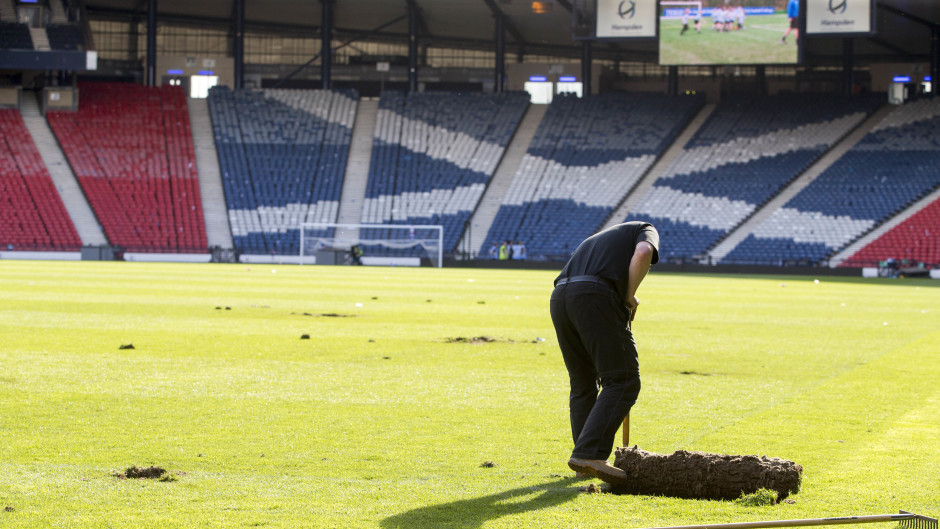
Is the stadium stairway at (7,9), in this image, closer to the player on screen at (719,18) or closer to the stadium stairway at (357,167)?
the stadium stairway at (357,167)

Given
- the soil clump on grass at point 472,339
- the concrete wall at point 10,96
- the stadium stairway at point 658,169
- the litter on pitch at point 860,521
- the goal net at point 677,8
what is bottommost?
the soil clump on grass at point 472,339

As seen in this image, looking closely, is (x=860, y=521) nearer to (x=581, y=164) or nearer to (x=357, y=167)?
(x=581, y=164)

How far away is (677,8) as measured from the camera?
54.2 m

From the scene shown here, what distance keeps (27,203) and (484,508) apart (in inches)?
2301

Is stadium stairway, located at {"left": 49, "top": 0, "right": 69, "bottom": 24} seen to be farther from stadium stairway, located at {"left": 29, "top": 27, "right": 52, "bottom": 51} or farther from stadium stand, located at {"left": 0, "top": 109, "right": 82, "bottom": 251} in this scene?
stadium stand, located at {"left": 0, "top": 109, "right": 82, "bottom": 251}

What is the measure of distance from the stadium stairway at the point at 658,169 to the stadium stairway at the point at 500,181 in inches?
260

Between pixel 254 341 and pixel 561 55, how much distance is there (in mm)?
62724

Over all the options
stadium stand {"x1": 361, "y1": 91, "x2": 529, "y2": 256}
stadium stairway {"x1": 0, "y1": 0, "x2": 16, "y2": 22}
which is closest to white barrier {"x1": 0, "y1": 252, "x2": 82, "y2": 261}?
stadium stand {"x1": 361, "y1": 91, "x2": 529, "y2": 256}

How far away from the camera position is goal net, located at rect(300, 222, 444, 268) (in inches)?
2323

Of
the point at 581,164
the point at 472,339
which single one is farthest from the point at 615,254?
the point at 581,164

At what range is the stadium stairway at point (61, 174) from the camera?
58.7 m

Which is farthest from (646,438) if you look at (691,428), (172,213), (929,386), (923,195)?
(172,213)

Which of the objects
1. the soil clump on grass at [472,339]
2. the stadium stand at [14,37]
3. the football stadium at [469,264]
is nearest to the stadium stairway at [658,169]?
the football stadium at [469,264]

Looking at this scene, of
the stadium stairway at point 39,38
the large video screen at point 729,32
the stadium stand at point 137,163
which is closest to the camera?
the large video screen at point 729,32
